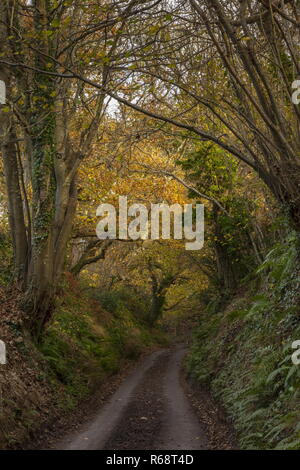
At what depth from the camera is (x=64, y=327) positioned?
50.8 feet

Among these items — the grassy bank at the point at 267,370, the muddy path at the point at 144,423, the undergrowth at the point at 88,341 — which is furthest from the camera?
the undergrowth at the point at 88,341

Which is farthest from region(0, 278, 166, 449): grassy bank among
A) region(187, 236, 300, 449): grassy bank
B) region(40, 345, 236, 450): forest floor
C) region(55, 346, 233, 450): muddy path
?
region(187, 236, 300, 449): grassy bank

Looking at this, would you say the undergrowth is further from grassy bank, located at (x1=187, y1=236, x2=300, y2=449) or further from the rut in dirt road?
grassy bank, located at (x1=187, y1=236, x2=300, y2=449)

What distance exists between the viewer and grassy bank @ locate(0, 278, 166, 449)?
8148mm

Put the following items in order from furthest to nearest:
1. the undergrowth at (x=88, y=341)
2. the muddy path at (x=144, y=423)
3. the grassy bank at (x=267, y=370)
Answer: the undergrowth at (x=88, y=341) → the muddy path at (x=144, y=423) → the grassy bank at (x=267, y=370)

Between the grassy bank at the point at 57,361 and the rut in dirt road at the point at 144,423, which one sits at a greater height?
the grassy bank at the point at 57,361

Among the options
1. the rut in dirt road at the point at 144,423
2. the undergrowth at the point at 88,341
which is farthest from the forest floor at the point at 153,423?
the undergrowth at the point at 88,341

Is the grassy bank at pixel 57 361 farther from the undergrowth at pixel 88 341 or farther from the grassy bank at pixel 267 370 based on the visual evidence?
the grassy bank at pixel 267 370

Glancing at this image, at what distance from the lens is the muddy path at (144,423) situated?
26.5ft

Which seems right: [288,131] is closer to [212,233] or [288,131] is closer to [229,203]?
[229,203]

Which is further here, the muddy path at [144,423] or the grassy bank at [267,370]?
the muddy path at [144,423]

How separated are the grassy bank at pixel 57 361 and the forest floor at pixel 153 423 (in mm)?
651

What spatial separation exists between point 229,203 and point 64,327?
7.98m
